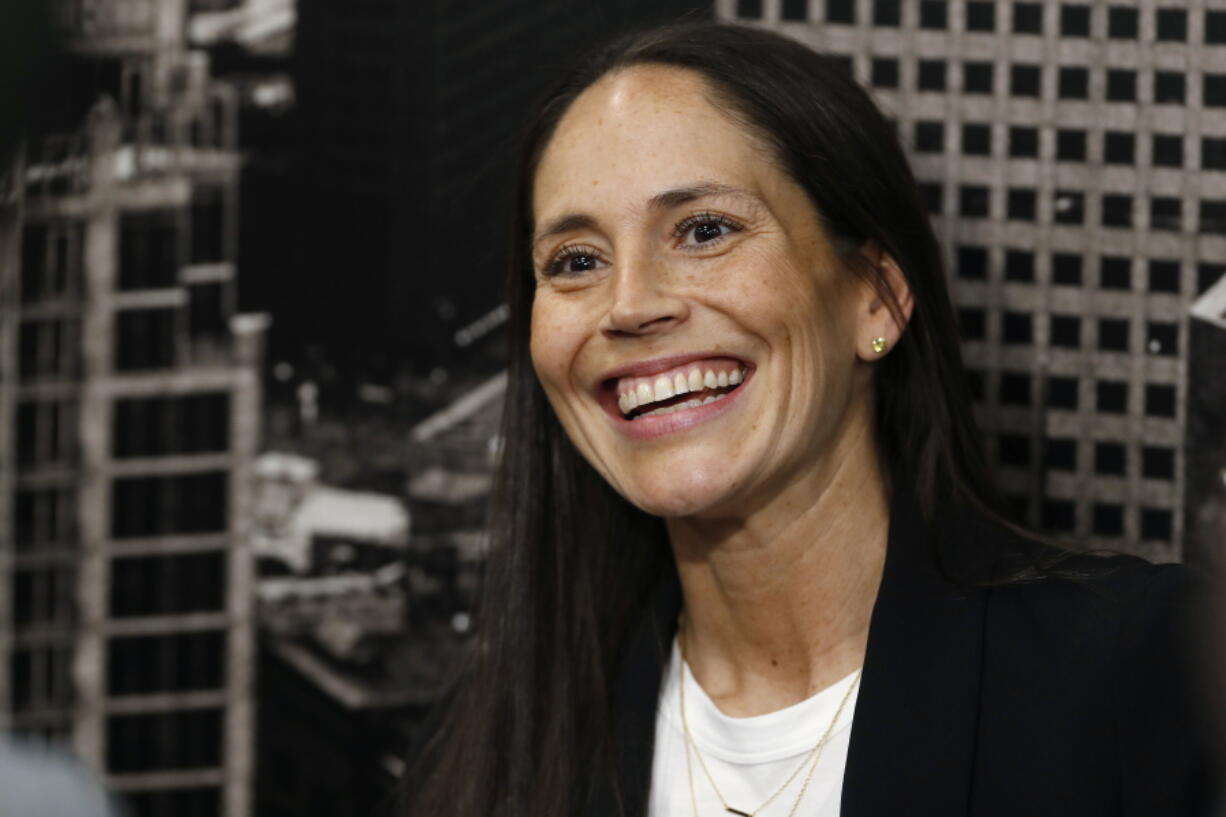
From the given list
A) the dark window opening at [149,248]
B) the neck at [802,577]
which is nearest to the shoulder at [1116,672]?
the neck at [802,577]

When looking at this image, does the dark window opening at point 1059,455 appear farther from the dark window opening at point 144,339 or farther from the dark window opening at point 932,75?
the dark window opening at point 144,339

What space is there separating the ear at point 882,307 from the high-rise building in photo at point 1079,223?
→ 359 millimetres

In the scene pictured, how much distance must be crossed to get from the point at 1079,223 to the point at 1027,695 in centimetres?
79

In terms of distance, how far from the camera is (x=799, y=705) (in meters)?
1.46

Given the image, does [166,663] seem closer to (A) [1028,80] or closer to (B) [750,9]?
(B) [750,9]

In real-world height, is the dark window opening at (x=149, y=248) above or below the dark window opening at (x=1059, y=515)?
above

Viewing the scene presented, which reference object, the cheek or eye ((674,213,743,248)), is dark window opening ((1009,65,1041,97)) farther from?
the cheek

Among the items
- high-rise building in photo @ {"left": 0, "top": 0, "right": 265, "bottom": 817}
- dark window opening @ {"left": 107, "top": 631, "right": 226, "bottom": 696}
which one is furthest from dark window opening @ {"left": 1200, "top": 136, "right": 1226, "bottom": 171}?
dark window opening @ {"left": 107, "top": 631, "right": 226, "bottom": 696}

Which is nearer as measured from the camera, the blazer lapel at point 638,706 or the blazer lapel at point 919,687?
Result: the blazer lapel at point 919,687

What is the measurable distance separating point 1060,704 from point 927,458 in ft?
1.10

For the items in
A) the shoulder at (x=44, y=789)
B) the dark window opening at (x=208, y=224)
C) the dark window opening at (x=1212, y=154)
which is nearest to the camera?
the shoulder at (x=44, y=789)

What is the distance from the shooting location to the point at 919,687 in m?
1.34

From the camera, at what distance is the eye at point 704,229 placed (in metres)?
1.42

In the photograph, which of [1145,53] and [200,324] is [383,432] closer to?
[200,324]
